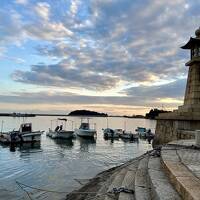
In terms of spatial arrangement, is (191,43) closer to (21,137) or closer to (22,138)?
(22,138)

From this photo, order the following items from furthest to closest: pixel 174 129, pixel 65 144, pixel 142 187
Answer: pixel 65 144 < pixel 174 129 < pixel 142 187

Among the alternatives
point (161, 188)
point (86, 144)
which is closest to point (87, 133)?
point (86, 144)

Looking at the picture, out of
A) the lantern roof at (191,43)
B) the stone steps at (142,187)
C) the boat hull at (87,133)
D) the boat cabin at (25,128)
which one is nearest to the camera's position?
the stone steps at (142,187)

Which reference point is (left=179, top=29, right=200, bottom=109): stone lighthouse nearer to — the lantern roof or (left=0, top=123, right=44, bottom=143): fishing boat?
the lantern roof

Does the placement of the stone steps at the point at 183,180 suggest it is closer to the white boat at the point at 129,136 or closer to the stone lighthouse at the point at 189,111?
the stone lighthouse at the point at 189,111

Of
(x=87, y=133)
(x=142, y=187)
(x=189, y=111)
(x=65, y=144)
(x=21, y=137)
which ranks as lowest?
(x=65, y=144)

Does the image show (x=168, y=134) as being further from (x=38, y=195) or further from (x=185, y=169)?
(x=185, y=169)

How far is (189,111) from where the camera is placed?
1155 inches

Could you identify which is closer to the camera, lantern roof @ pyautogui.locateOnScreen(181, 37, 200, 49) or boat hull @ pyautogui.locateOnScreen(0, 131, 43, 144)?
lantern roof @ pyautogui.locateOnScreen(181, 37, 200, 49)

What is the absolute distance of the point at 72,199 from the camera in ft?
43.4

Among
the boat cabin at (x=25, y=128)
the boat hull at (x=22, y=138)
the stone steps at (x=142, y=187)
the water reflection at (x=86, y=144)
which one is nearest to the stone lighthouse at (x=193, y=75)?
the water reflection at (x=86, y=144)

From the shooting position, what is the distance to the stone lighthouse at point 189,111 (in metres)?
28.6

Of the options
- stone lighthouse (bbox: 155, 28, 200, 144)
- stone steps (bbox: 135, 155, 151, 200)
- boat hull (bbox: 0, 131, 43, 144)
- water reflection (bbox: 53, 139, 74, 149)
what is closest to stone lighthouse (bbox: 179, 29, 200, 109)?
stone lighthouse (bbox: 155, 28, 200, 144)

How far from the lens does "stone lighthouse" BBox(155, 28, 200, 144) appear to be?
93.8 feet
